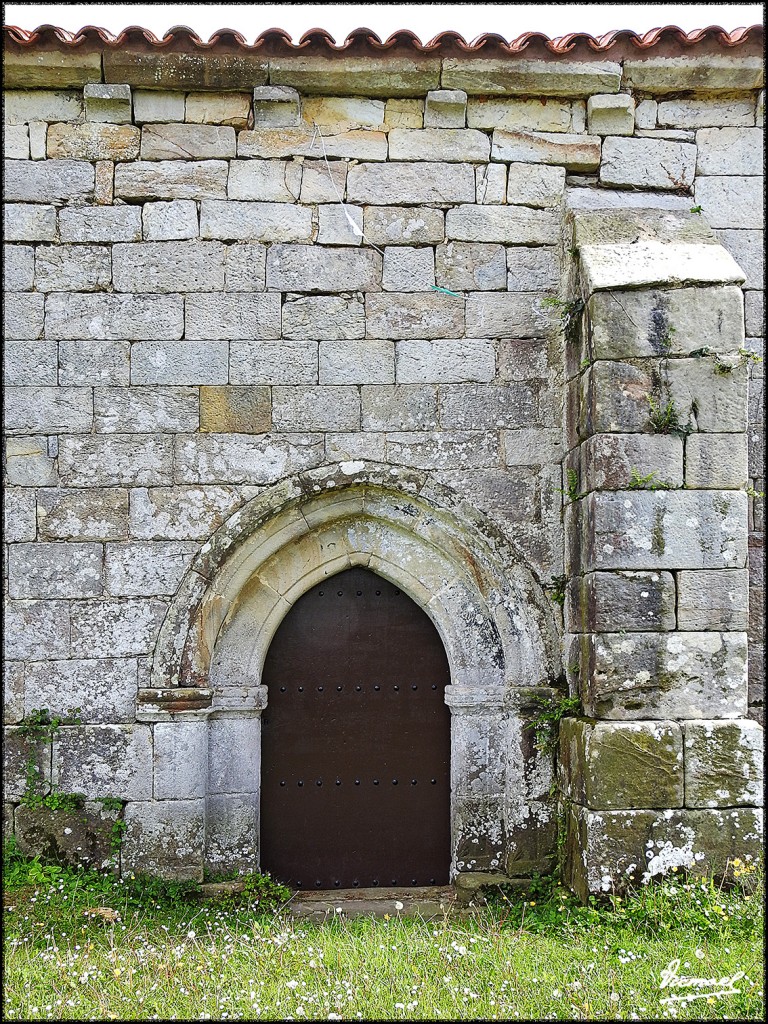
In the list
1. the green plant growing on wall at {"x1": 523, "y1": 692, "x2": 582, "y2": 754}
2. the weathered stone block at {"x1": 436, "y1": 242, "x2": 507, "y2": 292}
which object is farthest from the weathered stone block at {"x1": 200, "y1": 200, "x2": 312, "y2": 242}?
the green plant growing on wall at {"x1": 523, "y1": 692, "x2": 582, "y2": 754}

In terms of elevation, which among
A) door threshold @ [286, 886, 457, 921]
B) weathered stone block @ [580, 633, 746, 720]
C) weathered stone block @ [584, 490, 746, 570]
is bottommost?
door threshold @ [286, 886, 457, 921]

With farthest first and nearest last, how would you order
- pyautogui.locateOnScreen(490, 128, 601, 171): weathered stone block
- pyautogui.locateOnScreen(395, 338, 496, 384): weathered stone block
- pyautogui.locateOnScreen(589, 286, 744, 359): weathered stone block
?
pyautogui.locateOnScreen(490, 128, 601, 171): weathered stone block, pyautogui.locateOnScreen(395, 338, 496, 384): weathered stone block, pyautogui.locateOnScreen(589, 286, 744, 359): weathered stone block

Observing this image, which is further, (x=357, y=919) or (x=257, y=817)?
(x=257, y=817)

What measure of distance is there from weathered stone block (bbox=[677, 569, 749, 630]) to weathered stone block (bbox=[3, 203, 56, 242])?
3.79 meters

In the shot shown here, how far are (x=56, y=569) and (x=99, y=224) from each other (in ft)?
6.23

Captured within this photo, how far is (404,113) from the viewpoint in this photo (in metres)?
5.13

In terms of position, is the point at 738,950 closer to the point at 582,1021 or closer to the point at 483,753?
the point at 582,1021

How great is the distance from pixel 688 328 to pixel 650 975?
2.88 meters

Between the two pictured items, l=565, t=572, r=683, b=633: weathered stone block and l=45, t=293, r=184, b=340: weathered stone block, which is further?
l=45, t=293, r=184, b=340: weathered stone block

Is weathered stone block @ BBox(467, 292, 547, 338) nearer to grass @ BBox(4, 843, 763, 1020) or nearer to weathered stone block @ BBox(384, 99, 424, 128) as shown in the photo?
weathered stone block @ BBox(384, 99, 424, 128)

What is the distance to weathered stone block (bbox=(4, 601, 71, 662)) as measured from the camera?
485 cm

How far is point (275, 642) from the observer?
5148 mm

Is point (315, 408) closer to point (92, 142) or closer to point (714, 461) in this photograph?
point (92, 142)

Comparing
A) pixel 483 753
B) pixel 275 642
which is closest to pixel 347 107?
pixel 275 642
